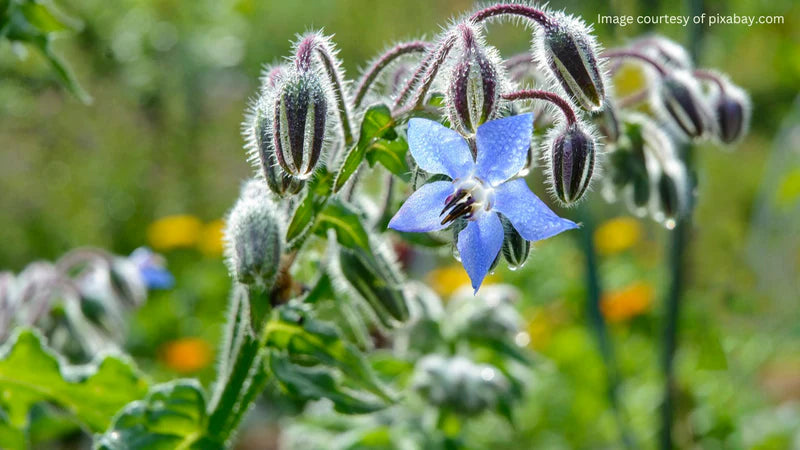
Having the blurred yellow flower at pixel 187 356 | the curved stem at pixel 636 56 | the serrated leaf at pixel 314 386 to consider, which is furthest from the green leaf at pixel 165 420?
the blurred yellow flower at pixel 187 356

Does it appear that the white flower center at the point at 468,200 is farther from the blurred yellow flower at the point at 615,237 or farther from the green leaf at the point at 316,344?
the blurred yellow flower at the point at 615,237

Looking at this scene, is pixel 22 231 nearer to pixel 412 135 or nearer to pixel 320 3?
pixel 320 3

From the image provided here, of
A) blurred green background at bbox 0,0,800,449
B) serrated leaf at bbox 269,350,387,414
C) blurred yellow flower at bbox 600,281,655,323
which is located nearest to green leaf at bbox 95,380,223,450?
serrated leaf at bbox 269,350,387,414

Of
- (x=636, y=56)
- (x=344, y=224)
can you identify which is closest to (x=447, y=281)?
(x=636, y=56)

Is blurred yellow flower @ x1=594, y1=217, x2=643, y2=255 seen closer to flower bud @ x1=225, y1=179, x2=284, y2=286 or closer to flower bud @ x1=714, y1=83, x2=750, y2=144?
flower bud @ x1=714, y1=83, x2=750, y2=144

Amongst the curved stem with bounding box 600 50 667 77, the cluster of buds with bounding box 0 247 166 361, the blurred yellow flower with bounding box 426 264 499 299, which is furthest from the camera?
the blurred yellow flower with bounding box 426 264 499 299

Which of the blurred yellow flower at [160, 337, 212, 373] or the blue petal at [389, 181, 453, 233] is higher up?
the blurred yellow flower at [160, 337, 212, 373]

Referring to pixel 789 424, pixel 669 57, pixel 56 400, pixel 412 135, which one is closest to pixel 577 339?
pixel 789 424

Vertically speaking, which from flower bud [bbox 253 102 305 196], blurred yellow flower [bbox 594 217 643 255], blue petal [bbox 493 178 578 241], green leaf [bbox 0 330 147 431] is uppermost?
blurred yellow flower [bbox 594 217 643 255]
